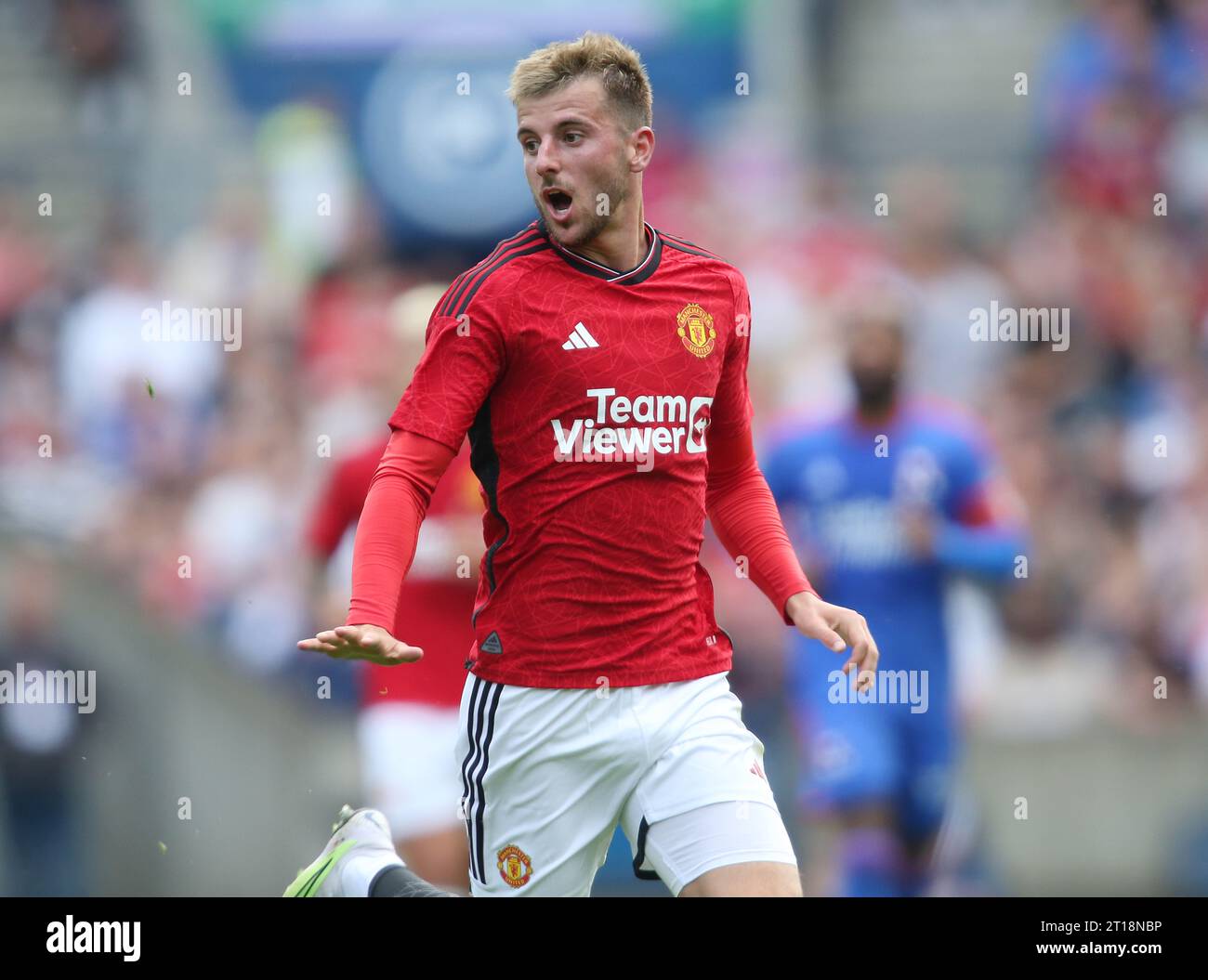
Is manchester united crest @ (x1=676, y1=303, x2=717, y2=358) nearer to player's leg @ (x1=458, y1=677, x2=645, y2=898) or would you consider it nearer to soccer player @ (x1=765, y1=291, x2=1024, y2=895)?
player's leg @ (x1=458, y1=677, x2=645, y2=898)

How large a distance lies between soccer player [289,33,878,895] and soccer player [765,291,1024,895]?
10.8 feet

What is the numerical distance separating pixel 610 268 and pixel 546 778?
1.26 metres

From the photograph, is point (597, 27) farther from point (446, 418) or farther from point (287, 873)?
point (446, 418)

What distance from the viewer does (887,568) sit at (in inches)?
316

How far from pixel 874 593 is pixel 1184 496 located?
3004 mm

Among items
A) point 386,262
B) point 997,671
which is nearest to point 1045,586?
point 997,671

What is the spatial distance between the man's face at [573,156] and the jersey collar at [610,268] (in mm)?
34

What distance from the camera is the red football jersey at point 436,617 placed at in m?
6.75

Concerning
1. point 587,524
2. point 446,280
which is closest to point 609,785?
point 587,524

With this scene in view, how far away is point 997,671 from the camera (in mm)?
9516

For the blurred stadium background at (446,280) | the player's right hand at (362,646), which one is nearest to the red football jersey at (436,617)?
the blurred stadium background at (446,280)

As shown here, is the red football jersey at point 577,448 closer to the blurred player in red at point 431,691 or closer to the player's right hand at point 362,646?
the player's right hand at point 362,646

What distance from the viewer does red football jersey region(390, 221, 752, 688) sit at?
4.49 m

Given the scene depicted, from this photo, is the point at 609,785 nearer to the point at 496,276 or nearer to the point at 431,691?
the point at 496,276
